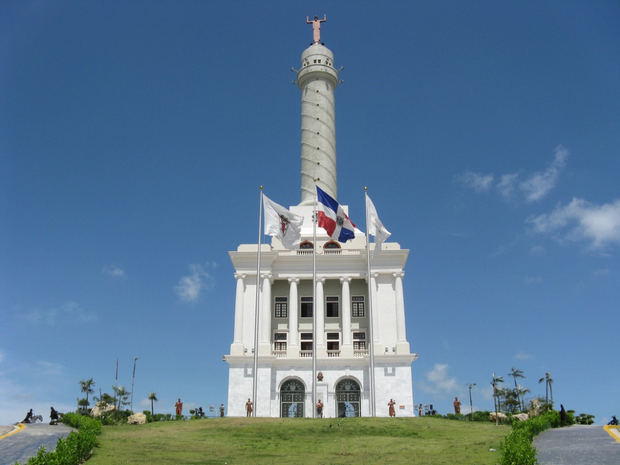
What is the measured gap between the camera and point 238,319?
53500 millimetres

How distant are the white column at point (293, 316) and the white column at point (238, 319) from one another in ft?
14.3

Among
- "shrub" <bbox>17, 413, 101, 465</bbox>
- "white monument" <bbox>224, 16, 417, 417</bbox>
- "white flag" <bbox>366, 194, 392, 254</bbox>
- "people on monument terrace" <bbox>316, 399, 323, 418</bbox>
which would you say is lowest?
"shrub" <bbox>17, 413, 101, 465</bbox>

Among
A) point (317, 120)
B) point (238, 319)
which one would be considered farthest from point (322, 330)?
point (317, 120)

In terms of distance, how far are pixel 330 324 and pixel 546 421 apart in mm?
26664

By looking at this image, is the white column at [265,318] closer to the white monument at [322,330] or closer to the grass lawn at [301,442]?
the white monument at [322,330]

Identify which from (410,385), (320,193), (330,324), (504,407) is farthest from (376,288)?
(504,407)

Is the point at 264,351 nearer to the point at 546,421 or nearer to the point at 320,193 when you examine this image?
the point at 320,193

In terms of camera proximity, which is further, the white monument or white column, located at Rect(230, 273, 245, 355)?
white column, located at Rect(230, 273, 245, 355)

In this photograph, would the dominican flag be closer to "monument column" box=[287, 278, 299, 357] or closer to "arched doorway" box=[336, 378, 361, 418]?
"monument column" box=[287, 278, 299, 357]

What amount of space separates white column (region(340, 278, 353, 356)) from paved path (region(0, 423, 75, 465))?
26158 mm

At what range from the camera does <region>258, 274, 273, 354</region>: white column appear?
52156mm

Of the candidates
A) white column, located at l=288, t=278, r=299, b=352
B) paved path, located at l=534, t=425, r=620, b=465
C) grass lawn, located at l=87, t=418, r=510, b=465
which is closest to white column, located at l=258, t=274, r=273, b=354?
white column, located at l=288, t=278, r=299, b=352

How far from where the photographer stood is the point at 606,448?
2308 centimetres

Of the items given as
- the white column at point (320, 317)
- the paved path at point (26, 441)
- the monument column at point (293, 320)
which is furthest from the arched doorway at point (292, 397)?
the paved path at point (26, 441)
